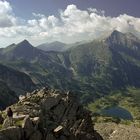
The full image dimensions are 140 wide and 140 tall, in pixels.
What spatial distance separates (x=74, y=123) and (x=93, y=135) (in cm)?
844

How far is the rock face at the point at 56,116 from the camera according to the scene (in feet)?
210

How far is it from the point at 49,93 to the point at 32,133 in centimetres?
5039

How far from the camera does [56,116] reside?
3903 inches

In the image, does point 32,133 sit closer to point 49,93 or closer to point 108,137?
point 49,93

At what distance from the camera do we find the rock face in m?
63.9

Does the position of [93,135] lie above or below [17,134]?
below

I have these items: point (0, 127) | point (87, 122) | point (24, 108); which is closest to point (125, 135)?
point (87, 122)

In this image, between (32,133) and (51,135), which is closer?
(32,133)

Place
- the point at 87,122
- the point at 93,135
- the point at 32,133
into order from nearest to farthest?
the point at 32,133
the point at 93,135
the point at 87,122

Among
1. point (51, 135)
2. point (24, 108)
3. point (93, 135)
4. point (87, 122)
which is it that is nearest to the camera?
point (51, 135)

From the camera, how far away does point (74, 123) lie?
10462 cm

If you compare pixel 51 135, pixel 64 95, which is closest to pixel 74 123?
pixel 64 95

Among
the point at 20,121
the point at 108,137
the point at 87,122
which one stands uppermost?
the point at 20,121

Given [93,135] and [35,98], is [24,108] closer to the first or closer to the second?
[35,98]
